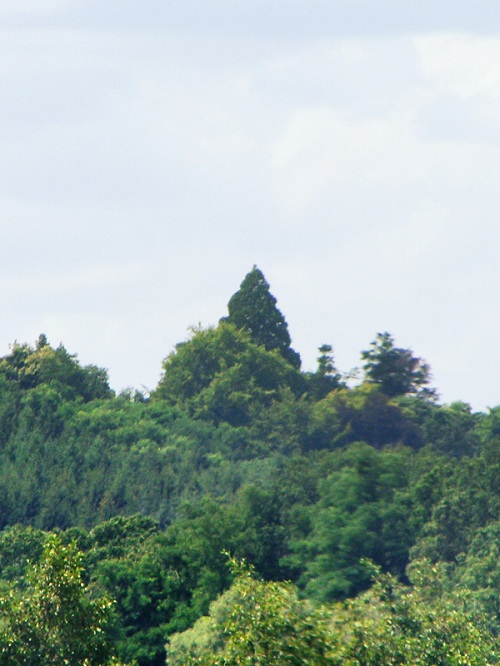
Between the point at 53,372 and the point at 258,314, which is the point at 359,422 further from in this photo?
the point at 53,372

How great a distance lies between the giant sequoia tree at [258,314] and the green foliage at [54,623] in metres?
82.3

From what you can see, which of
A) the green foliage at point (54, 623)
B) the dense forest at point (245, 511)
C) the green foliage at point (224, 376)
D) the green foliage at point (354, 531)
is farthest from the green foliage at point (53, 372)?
the green foliage at point (54, 623)

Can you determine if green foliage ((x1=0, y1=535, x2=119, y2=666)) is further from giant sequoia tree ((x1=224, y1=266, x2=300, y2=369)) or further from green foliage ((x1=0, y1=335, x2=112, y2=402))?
giant sequoia tree ((x1=224, y1=266, x2=300, y2=369))

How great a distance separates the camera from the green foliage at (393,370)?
102250 mm

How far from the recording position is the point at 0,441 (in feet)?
270

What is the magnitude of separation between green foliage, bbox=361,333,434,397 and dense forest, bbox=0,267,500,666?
0.12 meters

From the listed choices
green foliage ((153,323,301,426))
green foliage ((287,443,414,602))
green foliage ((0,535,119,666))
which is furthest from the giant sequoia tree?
green foliage ((0,535,119,666))

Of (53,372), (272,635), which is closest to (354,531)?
(272,635)

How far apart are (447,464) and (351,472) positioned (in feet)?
39.1

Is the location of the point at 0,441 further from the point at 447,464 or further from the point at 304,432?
the point at 447,464

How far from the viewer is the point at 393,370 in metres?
102

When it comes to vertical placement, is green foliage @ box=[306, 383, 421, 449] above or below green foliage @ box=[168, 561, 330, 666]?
above

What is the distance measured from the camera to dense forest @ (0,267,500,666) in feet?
68.2

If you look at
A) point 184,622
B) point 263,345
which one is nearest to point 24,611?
point 184,622
